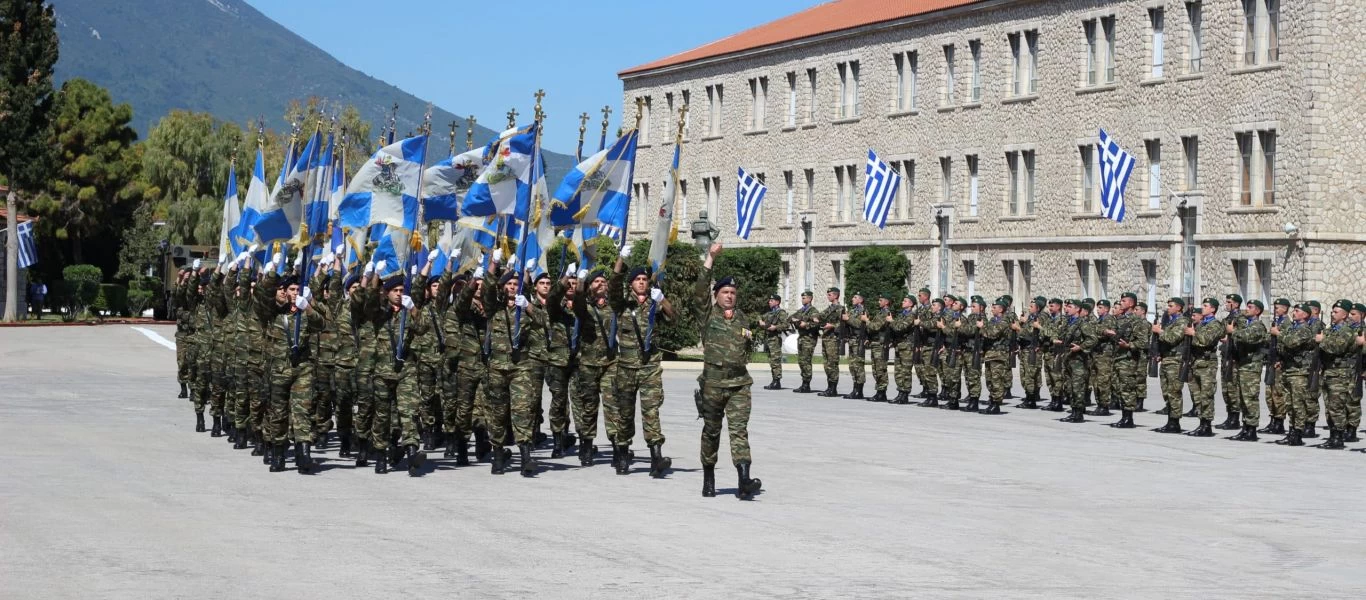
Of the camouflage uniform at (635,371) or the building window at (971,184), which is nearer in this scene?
the camouflage uniform at (635,371)

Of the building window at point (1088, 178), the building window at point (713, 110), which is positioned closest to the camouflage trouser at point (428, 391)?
the building window at point (1088, 178)

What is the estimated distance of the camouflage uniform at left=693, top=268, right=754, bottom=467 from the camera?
51.7 ft

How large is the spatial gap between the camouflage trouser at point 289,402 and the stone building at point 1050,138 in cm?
3049

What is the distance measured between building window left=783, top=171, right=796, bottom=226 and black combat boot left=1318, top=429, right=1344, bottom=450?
43664 millimetres

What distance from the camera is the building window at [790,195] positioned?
217ft

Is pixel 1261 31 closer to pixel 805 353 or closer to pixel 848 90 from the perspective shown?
pixel 805 353

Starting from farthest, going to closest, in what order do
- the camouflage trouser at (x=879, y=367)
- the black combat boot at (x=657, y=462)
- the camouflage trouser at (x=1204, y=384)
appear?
the camouflage trouser at (x=879, y=367), the camouflage trouser at (x=1204, y=384), the black combat boot at (x=657, y=462)

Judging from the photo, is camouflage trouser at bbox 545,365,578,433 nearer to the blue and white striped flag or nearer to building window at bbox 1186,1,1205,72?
building window at bbox 1186,1,1205,72

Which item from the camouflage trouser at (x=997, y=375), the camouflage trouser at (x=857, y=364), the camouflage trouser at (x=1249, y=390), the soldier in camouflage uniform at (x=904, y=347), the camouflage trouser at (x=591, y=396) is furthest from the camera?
the camouflage trouser at (x=857, y=364)

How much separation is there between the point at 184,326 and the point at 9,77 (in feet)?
152

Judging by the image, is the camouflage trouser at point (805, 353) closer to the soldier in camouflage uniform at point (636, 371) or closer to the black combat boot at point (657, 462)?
the soldier in camouflage uniform at point (636, 371)

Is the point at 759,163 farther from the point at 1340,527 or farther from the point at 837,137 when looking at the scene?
the point at 1340,527

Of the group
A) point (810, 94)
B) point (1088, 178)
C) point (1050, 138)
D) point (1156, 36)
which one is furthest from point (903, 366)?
point (810, 94)

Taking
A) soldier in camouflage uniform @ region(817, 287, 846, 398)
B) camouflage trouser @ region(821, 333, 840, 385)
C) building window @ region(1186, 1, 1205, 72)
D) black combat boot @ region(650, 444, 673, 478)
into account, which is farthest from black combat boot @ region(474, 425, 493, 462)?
building window @ region(1186, 1, 1205, 72)
